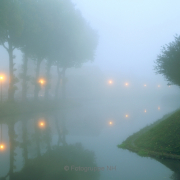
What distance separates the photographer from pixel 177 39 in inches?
776

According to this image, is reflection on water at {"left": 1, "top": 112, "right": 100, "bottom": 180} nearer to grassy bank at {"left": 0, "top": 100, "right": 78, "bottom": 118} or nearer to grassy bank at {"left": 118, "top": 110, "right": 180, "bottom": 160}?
grassy bank at {"left": 118, "top": 110, "right": 180, "bottom": 160}

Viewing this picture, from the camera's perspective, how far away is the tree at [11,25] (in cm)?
2214

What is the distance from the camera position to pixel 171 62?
18.8 m

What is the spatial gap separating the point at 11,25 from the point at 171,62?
17.2 metres

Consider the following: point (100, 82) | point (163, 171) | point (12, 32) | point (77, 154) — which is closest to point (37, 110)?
point (12, 32)

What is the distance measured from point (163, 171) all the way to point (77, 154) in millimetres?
Answer: 3717

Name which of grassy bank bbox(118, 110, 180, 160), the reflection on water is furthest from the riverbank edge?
the reflection on water

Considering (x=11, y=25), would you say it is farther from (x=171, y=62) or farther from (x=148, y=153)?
(x=148, y=153)

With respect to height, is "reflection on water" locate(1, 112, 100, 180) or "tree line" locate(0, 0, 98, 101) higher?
"tree line" locate(0, 0, 98, 101)

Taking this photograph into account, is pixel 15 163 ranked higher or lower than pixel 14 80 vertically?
lower

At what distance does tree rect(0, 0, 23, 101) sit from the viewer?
72.6 ft

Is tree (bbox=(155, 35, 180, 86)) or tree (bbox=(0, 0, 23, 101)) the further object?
tree (bbox=(0, 0, 23, 101))

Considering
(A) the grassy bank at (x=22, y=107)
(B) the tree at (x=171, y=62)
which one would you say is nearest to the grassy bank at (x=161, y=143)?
(B) the tree at (x=171, y=62)

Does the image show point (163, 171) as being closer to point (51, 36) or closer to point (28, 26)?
point (28, 26)
